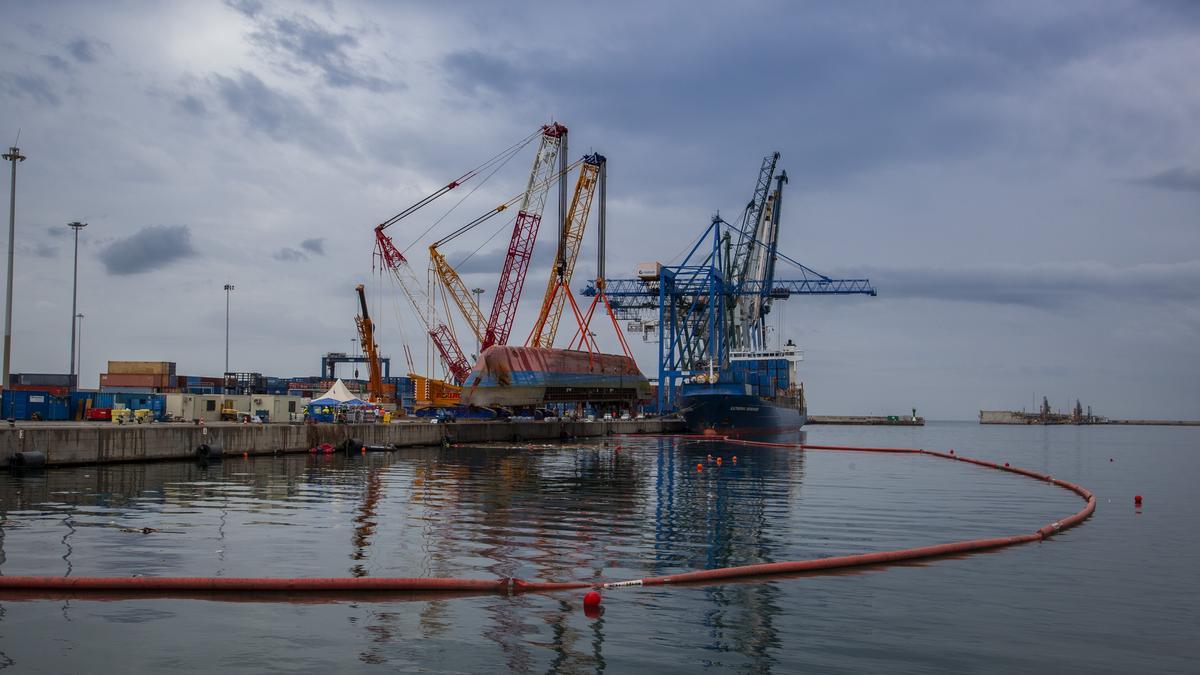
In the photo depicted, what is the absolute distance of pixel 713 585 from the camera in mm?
16547

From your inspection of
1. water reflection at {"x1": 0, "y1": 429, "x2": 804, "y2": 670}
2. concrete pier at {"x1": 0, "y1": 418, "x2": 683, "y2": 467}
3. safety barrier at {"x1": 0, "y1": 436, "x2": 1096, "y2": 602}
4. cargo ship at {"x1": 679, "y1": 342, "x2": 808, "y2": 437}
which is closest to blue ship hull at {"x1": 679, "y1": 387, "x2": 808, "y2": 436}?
cargo ship at {"x1": 679, "y1": 342, "x2": 808, "y2": 437}

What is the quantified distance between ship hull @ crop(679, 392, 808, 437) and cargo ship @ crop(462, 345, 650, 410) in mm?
12750

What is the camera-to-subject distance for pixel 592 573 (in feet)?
56.9

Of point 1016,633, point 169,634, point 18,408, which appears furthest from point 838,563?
point 18,408

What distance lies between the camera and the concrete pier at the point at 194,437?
40.2 m

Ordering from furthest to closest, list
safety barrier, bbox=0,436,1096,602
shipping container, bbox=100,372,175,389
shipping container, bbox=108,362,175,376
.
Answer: shipping container, bbox=108,362,175,376
shipping container, bbox=100,372,175,389
safety barrier, bbox=0,436,1096,602

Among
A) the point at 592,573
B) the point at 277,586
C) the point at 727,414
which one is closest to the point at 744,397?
the point at 727,414

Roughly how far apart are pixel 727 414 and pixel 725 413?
284mm

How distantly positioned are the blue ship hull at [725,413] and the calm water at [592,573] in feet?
233

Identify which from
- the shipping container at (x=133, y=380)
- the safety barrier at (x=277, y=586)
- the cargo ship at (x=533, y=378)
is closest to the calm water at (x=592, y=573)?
the safety barrier at (x=277, y=586)

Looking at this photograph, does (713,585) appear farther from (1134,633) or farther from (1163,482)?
(1163,482)

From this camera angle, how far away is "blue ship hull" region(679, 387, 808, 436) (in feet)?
358

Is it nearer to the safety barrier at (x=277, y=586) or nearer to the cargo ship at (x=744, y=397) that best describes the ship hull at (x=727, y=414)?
the cargo ship at (x=744, y=397)

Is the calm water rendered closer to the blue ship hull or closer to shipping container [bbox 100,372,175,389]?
the blue ship hull
